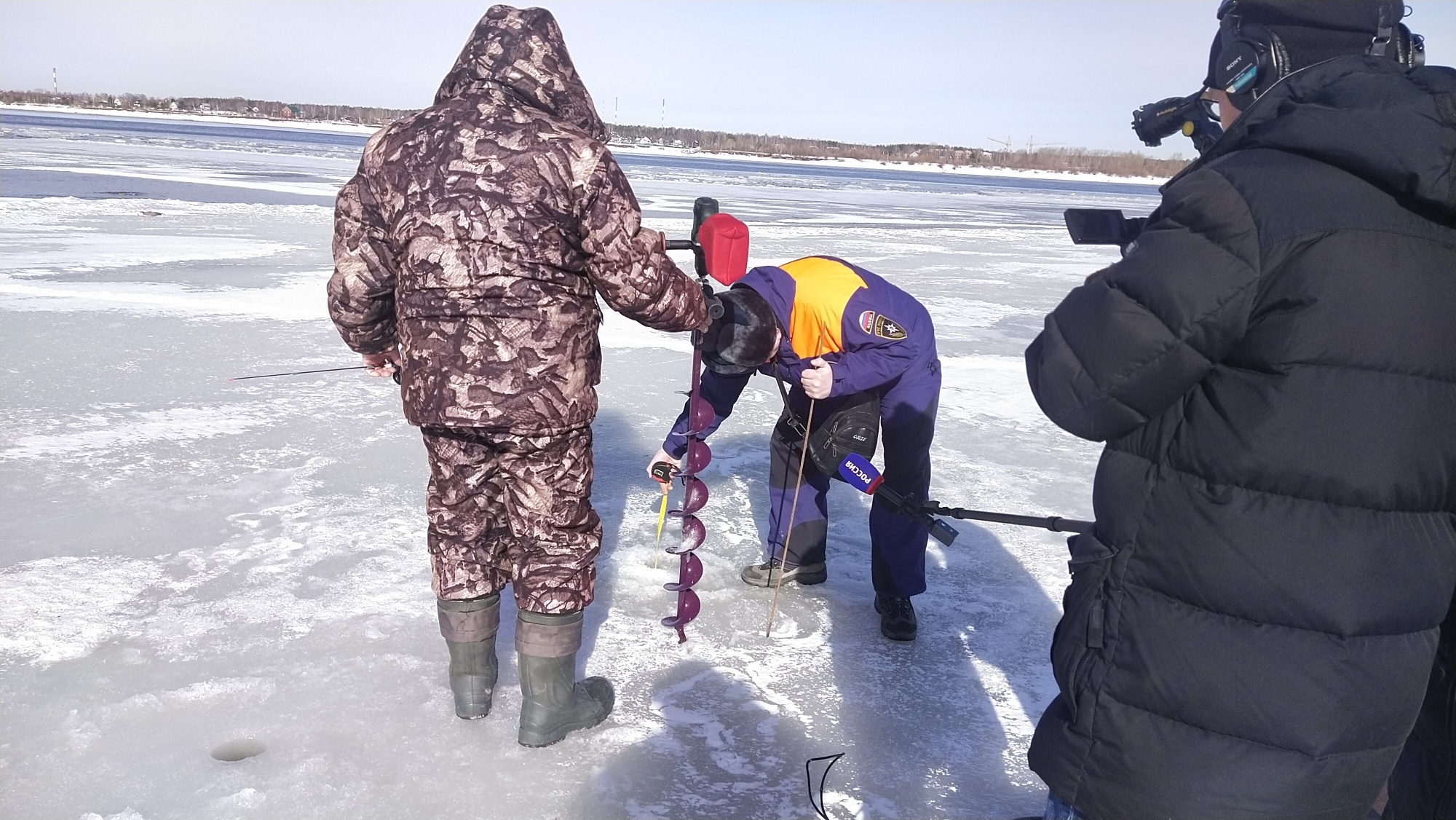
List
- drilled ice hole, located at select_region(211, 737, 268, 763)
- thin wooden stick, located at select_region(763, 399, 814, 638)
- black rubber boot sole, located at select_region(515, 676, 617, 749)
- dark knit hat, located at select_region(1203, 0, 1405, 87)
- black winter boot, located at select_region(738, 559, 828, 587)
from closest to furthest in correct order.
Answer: dark knit hat, located at select_region(1203, 0, 1405, 87) < drilled ice hole, located at select_region(211, 737, 268, 763) < black rubber boot sole, located at select_region(515, 676, 617, 749) < thin wooden stick, located at select_region(763, 399, 814, 638) < black winter boot, located at select_region(738, 559, 828, 587)

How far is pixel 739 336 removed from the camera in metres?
2.66

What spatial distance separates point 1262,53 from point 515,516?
1.76m

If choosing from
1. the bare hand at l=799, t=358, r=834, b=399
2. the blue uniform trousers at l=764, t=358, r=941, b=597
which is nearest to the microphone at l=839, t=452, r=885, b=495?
the bare hand at l=799, t=358, r=834, b=399

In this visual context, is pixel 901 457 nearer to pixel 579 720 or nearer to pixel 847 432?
pixel 847 432

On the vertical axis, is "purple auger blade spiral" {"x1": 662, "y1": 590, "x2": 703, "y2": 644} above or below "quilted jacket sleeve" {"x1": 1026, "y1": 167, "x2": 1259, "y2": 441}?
below

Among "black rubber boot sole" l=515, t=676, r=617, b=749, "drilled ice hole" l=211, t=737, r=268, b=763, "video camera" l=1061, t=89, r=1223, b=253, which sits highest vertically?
"video camera" l=1061, t=89, r=1223, b=253

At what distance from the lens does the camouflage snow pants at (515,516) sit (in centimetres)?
225

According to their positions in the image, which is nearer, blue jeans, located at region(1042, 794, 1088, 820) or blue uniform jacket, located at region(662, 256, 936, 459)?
blue jeans, located at region(1042, 794, 1088, 820)

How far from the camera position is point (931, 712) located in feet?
8.86

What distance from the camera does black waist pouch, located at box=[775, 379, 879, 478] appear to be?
10.2 feet

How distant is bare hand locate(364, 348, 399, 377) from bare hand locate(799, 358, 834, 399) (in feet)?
3.75

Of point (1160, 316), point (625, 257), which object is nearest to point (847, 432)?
point (625, 257)

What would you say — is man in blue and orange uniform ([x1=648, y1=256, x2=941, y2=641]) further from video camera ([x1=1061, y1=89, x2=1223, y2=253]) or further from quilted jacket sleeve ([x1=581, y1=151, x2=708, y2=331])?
video camera ([x1=1061, y1=89, x2=1223, y2=253])

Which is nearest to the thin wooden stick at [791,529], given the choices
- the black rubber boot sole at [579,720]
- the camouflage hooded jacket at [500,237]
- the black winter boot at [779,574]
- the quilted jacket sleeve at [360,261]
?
the black winter boot at [779,574]
